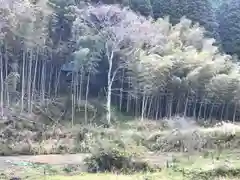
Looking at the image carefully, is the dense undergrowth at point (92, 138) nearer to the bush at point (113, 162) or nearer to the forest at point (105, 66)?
the forest at point (105, 66)

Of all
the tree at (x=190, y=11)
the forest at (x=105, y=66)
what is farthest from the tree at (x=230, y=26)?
the forest at (x=105, y=66)

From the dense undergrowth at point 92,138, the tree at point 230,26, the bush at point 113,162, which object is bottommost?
the dense undergrowth at point 92,138

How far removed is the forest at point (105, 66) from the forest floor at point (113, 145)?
8.47 feet

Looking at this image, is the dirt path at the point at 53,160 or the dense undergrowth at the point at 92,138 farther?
the dense undergrowth at the point at 92,138

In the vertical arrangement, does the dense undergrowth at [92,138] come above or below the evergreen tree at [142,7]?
below

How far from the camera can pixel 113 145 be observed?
10.1 m

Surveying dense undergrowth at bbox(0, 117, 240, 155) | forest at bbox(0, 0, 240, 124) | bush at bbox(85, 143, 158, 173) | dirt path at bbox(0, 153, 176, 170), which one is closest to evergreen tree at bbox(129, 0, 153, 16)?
forest at bbox(0, 0, 240, 124)

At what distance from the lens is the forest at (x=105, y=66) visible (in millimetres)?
18562

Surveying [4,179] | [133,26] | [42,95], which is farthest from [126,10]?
[4,179]

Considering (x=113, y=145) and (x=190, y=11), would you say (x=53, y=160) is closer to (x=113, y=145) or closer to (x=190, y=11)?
(x=113, y=145)

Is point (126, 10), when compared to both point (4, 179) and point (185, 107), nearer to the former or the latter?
point (185, 107)

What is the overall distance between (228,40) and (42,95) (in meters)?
14.3

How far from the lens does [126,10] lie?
67.6 ft

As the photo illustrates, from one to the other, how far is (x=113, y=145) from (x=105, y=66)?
13245 millimetres
